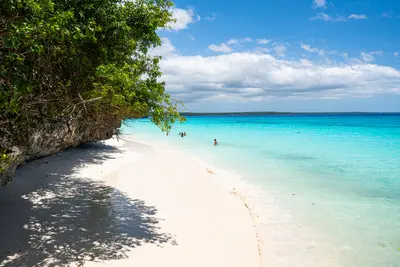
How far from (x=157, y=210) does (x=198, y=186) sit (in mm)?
5074

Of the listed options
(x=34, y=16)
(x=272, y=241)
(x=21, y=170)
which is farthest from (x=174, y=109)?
(x=21, y=170)

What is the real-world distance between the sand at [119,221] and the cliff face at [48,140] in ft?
3.72

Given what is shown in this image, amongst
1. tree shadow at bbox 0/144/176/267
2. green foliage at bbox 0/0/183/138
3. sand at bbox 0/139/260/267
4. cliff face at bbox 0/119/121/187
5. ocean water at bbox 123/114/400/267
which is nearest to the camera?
green foliage at bbox 0/0/183/138

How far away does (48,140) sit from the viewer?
1570 cm

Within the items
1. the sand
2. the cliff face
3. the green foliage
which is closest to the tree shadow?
the sand

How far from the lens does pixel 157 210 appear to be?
40.5ft

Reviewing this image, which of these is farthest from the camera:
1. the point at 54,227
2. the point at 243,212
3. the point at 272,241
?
the point at 243,212

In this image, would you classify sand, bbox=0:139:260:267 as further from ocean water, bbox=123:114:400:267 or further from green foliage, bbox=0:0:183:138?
green foliage, bbox=0:0:183:138

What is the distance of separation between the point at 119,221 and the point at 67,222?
1.83 m

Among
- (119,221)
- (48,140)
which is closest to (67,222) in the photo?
(119,221)

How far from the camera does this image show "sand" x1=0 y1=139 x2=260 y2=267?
27.1 ft

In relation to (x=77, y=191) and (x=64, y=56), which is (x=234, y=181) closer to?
(x=77, y=191)

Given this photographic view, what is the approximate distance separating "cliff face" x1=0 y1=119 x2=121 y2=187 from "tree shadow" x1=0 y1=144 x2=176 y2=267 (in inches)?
51.3

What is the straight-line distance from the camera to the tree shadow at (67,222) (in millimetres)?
8109
